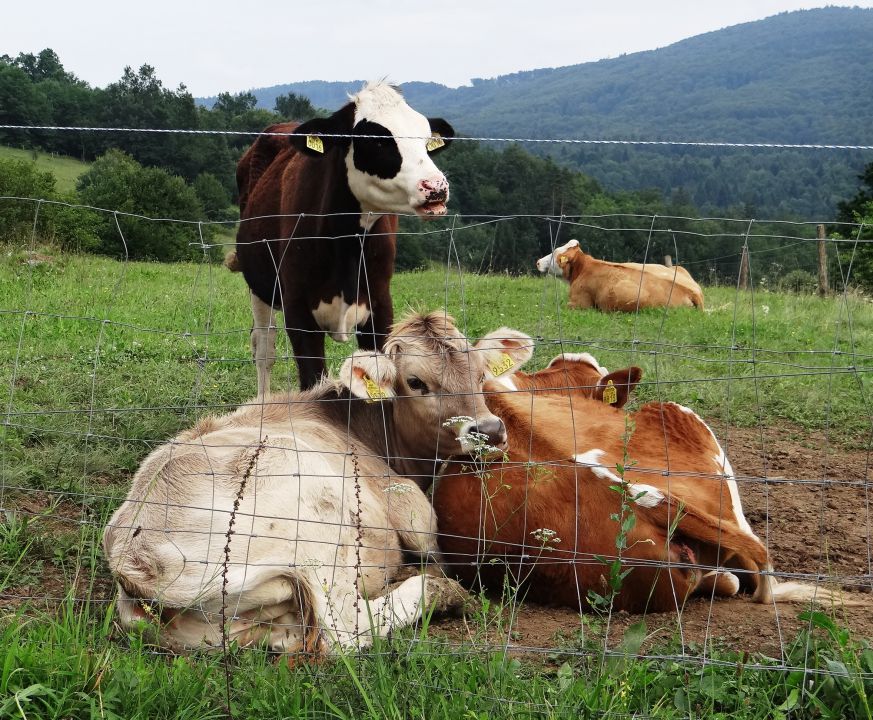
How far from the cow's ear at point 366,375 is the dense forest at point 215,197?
16.2 feet

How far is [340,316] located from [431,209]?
1140 millimetres

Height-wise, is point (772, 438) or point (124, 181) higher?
point (124, 181)

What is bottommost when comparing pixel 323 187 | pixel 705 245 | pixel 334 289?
pixel 705 245

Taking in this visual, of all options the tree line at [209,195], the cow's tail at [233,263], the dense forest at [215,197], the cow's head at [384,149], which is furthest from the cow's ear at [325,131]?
the tree line at [209,195]

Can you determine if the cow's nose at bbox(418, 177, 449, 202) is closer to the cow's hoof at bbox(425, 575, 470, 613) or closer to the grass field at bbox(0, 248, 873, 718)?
the grass field at bbox(0, 248, 873, 718)

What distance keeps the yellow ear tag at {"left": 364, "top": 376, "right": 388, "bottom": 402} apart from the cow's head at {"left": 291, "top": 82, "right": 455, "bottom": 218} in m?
1.75

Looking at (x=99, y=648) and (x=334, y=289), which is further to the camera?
(x=334, y=289)

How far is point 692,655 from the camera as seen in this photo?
3471 mm

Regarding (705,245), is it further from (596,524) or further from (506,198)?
(596,524)

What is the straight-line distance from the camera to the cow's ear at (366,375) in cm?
474

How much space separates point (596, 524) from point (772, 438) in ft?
11.0

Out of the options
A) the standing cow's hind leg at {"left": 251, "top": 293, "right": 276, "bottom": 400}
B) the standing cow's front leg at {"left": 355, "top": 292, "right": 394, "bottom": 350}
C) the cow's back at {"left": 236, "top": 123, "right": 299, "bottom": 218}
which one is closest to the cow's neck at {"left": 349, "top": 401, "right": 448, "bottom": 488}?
the standing cow's front leg at {"left": 355, "top": 292, "right": 394, "bottom": 350}

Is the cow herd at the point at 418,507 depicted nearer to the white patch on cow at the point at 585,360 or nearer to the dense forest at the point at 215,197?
the white patch on cow at the point at 585,360

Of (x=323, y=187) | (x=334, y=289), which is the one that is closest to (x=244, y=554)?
(x=334, y=289)
